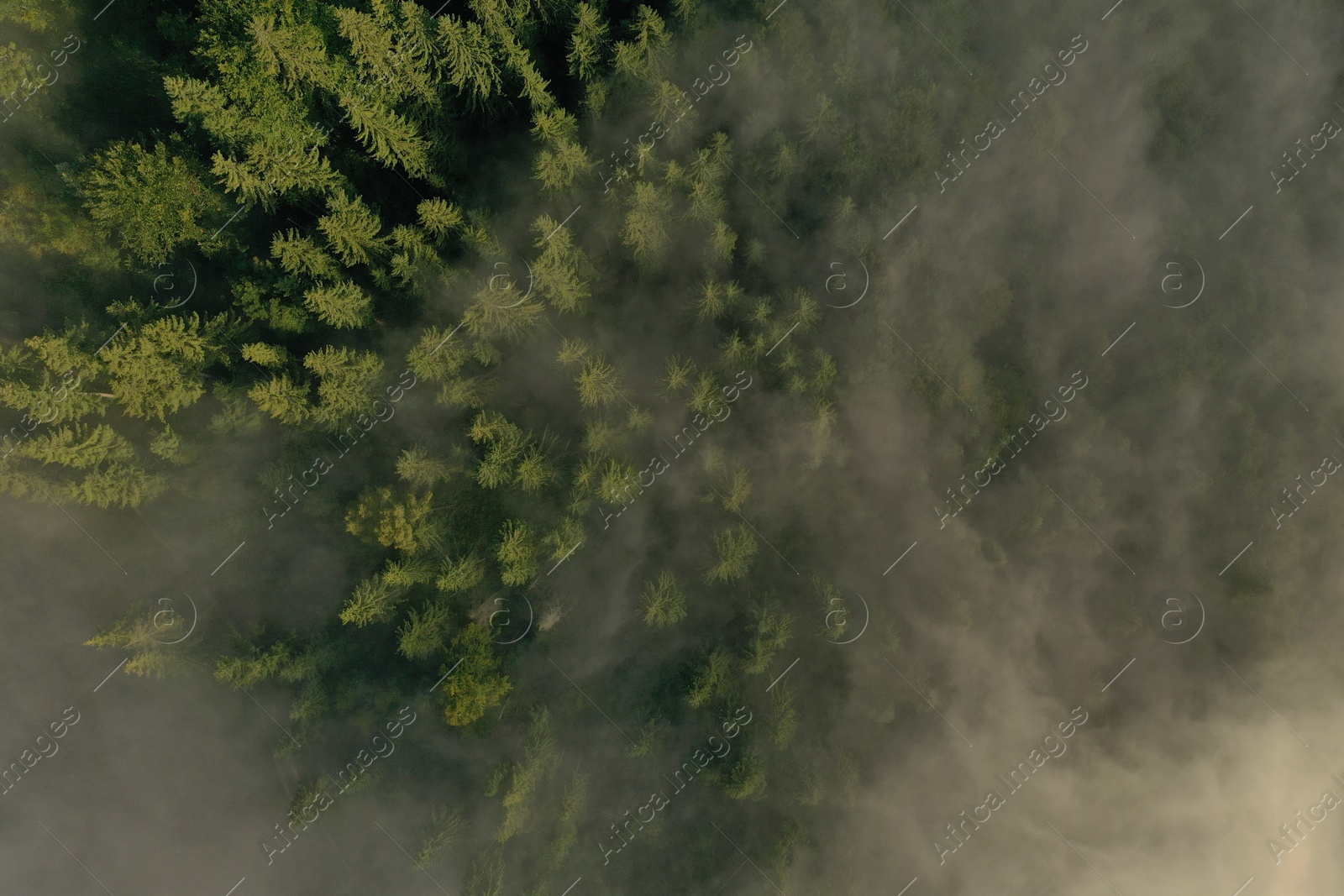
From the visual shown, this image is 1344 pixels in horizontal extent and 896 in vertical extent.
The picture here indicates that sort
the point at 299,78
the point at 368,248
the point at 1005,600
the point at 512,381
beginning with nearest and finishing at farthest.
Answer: the point at 299,78 < the point at 368,248 < the point at 512,381 < the point at 1005,600

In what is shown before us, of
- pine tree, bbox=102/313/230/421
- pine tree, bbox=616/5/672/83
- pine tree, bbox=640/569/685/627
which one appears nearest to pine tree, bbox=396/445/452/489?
pine tree, bbox=102/313/230/421

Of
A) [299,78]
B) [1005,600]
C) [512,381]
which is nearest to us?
[299,78]

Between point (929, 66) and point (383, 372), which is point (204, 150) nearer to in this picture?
point (383, 372)

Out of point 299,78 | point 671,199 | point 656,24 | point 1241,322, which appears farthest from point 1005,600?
point 299,78

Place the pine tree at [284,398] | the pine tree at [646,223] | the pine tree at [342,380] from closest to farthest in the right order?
the pine tree at [342,380] → the pine tree at [284,398] → the pine tree at [646,223]

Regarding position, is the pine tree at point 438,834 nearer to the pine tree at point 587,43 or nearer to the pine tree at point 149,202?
the pine tree at point 149,202

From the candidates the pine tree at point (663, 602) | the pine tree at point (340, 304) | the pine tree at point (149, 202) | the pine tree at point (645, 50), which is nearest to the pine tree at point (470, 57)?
the pine tree at point (645, 50)

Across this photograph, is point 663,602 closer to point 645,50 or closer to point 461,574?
point 461,574

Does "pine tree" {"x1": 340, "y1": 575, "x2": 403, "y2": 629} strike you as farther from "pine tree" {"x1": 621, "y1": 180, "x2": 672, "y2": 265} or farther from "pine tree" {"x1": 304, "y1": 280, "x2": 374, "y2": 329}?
"pine tree" {"x1": 621, "y1": 180, "x2": 672, "y2": 265}

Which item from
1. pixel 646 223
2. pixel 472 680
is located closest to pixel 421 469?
pixel 472 680
